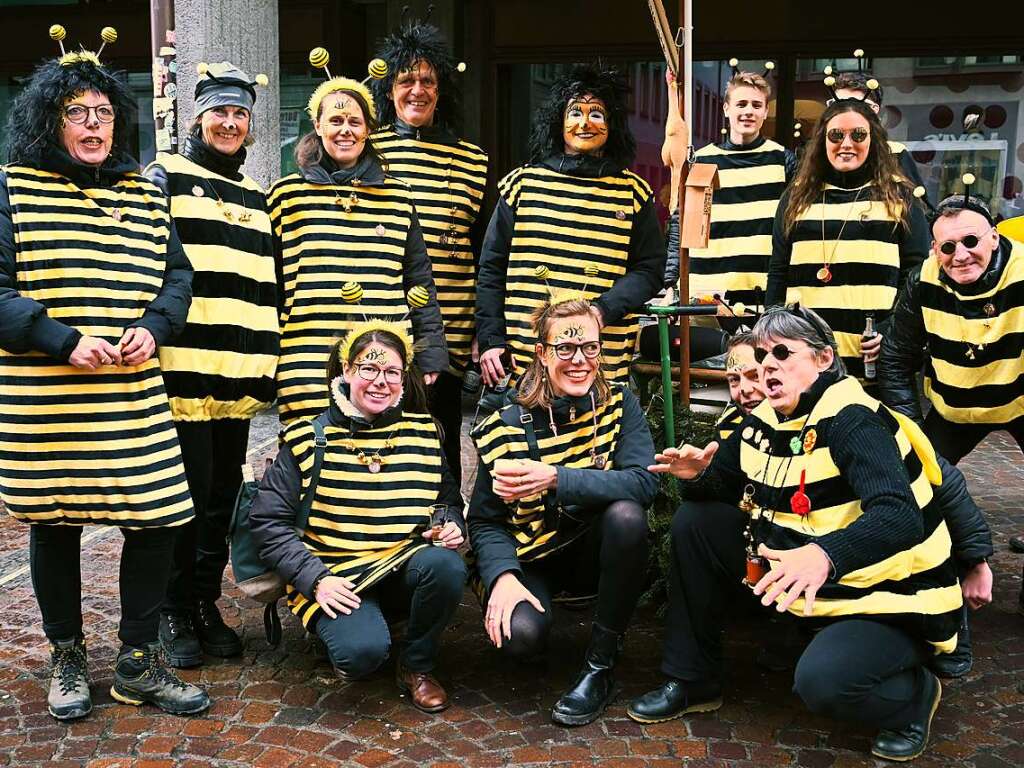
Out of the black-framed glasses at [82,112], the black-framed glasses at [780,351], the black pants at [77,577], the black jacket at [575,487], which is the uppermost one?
the black-framed glasses at [82,112]

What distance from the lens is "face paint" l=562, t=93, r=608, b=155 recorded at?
444cm

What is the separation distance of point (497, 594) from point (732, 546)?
0.76 metres

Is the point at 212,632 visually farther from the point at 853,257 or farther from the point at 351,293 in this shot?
the point at 853,257

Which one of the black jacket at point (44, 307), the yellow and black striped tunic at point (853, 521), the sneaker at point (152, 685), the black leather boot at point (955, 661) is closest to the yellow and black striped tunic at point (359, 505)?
the sneaker at point (152, 685)

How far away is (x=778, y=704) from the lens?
12.3 feet

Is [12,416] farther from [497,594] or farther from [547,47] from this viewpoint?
[547,47]

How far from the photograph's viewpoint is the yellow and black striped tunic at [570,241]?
4.51 m

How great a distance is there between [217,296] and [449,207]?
120 cm

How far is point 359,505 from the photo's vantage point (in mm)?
3812

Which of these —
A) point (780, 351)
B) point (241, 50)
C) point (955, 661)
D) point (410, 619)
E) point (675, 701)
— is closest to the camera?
point (780, 351)

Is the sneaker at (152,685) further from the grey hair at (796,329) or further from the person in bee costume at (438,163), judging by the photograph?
the grey hair at (796,329)

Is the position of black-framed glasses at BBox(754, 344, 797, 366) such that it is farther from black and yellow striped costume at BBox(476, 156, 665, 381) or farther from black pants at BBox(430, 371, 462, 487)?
black pants at BBox(430, 371, 462, 487)

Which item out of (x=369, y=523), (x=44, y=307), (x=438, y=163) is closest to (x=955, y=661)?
(x=369, y=523)

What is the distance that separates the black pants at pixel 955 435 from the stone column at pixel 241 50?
182 inches
